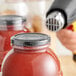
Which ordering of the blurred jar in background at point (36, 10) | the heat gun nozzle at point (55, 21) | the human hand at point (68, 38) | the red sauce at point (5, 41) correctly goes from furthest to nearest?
the blurred jar in background at point (36, 10) → the human hand at point (68, 38) → the red sauce at point (5, 41) → the heat gun nozzle at point (55, 21)

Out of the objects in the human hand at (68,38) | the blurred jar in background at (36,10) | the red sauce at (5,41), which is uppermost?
the blurred jar in background at (36,10)

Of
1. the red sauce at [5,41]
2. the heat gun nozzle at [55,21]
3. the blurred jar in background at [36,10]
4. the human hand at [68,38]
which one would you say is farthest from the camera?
the blurred jar in background at [36,10]

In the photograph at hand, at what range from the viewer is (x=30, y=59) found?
0.51 meters

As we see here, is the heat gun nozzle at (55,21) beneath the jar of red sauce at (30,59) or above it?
above

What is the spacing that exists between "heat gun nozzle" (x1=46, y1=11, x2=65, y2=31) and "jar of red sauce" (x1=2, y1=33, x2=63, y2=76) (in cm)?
4

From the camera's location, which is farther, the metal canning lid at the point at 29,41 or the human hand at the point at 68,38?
the human hand at the point at 68,38

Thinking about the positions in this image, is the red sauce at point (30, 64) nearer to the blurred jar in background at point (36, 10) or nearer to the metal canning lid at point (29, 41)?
the metal canning lid at point (29, 41)

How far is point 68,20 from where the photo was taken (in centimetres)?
53

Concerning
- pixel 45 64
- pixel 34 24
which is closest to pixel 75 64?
pixel 45 64

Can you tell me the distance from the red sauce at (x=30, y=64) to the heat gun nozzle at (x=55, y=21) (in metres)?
0.06

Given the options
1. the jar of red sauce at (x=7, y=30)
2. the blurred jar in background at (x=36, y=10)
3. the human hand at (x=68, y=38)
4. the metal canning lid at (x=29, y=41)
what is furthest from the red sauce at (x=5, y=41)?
the blurred jar in background at (x=36, y=10)

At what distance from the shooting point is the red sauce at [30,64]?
511 millimetres

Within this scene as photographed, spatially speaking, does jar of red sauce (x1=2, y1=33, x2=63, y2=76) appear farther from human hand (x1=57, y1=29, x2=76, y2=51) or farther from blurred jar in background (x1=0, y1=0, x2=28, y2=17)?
blurred jar in background (x1=0, y1=0, x2=28, y2=17)

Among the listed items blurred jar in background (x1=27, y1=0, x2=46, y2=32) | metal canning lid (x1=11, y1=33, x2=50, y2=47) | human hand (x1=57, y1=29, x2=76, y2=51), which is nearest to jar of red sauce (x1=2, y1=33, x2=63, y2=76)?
metal canning lid (x1=11, y1=33, x2=50, y2=47)
